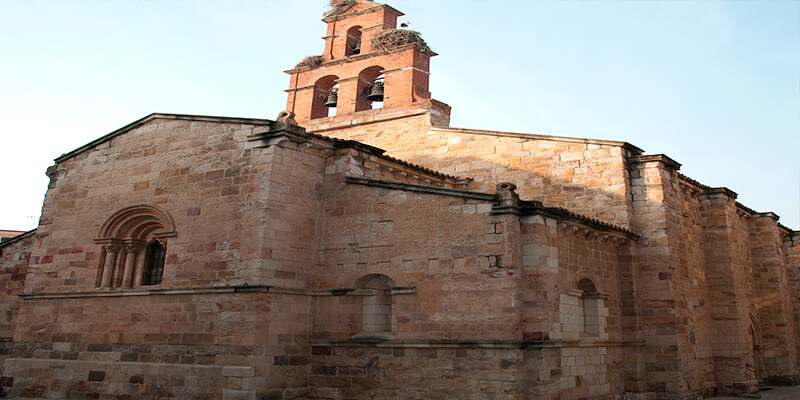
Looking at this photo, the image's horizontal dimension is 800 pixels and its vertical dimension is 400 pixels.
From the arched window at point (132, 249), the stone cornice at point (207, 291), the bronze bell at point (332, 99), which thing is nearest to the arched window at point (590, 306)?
the stone cornice at point (207, 291)

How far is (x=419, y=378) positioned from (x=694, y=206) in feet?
30.1

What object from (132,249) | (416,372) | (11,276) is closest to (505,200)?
(416,372)

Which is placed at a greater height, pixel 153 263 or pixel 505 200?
pixel 505 200

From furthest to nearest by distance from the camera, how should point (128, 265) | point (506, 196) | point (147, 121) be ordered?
point (147, 121), point (128, 265), point (506, 196)

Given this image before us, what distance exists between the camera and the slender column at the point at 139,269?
1218 cm

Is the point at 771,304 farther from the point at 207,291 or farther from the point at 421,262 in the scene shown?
the point at 207,291

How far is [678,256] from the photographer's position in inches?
526

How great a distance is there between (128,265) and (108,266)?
0.39 m

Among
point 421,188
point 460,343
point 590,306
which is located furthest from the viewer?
point 590,306

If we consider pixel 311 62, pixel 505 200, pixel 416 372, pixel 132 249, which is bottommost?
pixel 416 372

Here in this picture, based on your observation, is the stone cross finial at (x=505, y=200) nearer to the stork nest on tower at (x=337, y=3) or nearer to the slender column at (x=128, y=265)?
the slender column at (x=128, y=265)

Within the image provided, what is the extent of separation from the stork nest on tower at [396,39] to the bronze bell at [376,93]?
97 cm

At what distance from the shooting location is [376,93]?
54.4 ft

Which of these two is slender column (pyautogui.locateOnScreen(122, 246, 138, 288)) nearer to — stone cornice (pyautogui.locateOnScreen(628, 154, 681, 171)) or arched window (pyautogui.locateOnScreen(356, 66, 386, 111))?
arched window (pyautogui.locateOnScreen(356, 66, 386, 111))
